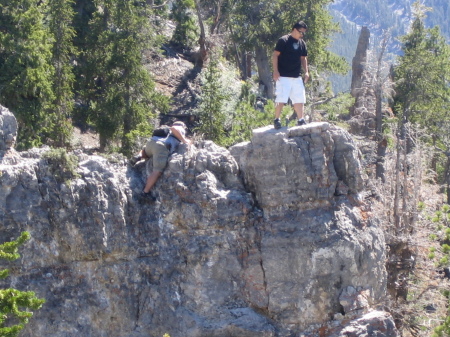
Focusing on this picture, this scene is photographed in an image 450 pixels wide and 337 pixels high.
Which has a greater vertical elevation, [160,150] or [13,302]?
[160,150]

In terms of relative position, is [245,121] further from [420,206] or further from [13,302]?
[13,302]

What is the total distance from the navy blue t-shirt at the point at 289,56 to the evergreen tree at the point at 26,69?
7.52 meters

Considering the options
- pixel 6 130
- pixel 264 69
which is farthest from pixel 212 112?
pixel 264 69

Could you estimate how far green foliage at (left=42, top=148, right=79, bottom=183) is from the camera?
446 inches

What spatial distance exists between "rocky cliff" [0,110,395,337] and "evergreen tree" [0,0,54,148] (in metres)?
6.06

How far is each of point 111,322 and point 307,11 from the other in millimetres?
20341

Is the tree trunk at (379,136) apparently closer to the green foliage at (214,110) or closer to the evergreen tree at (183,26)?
the green foliage at (214,110)

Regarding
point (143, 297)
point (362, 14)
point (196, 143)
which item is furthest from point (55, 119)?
point (362, 14)

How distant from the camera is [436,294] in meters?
15.2

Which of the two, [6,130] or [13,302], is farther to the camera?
[6,130]

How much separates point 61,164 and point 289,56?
4.48m

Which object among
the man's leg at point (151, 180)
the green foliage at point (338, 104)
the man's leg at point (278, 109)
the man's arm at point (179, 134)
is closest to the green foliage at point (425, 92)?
the green foliage at point (338, 104)

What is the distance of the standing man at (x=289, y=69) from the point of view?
40.0ft

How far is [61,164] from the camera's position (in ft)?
37.3
